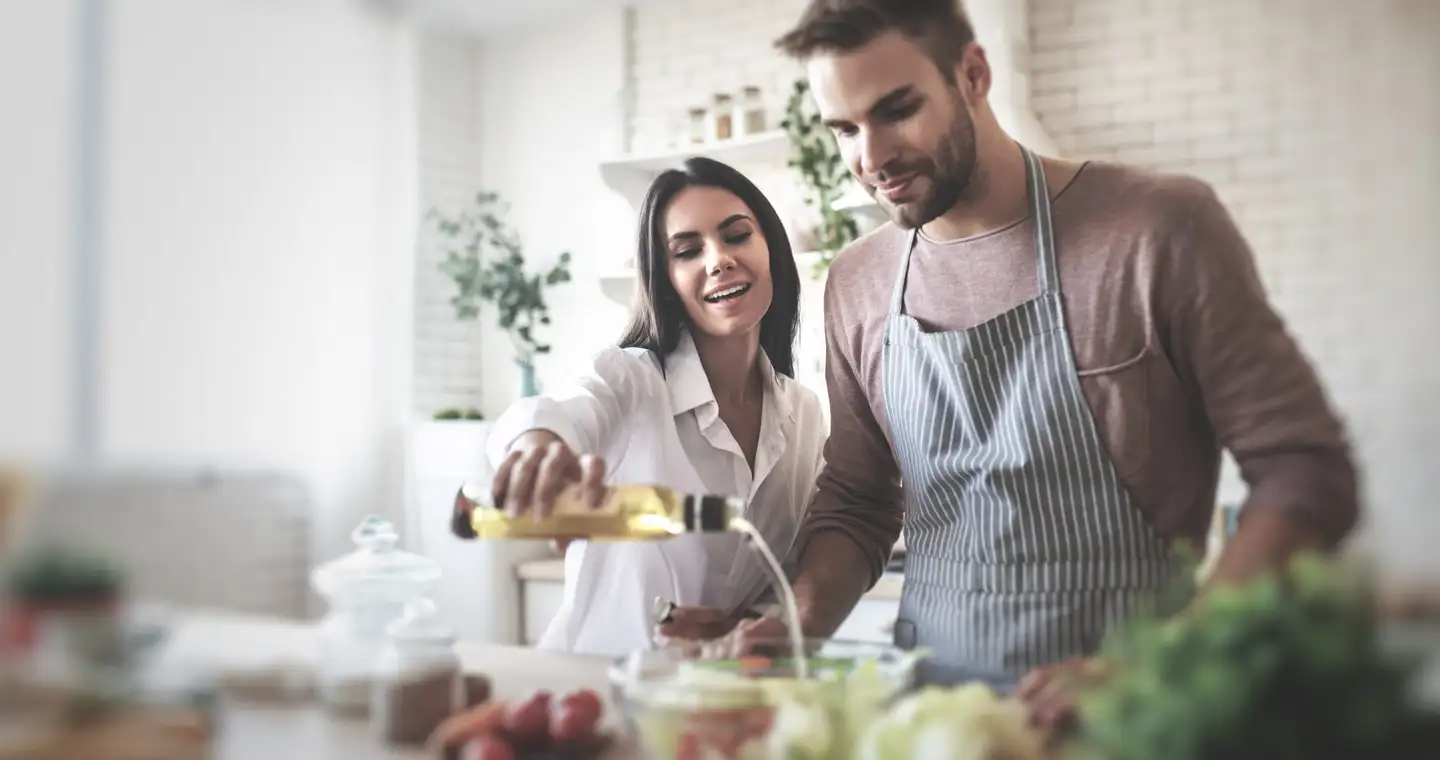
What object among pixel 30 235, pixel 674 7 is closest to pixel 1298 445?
pixel 30 235

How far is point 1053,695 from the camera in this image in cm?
71

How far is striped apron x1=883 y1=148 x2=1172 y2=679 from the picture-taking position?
1.10 metres

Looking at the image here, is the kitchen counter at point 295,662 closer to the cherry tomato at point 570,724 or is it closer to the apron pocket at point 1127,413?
the cherry tomato at point 570,724

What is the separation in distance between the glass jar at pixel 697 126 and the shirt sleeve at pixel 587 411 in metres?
1.79

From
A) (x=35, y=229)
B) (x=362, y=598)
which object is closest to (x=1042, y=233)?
(x=362, y=598)

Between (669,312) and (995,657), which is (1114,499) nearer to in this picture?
(995,657)

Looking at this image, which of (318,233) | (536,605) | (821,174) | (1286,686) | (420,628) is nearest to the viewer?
(1286,686)

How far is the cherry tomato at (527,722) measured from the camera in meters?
0.78

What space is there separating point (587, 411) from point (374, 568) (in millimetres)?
290

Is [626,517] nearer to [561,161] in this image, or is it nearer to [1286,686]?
[1286,686]

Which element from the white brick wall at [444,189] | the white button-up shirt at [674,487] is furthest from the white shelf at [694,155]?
the white button-up shirt at [674,487]

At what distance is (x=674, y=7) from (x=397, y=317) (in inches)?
46.8

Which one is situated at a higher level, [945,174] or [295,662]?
[945,174]

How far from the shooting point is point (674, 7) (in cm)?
341
